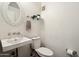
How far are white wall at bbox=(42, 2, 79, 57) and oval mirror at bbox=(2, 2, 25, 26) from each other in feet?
2.42

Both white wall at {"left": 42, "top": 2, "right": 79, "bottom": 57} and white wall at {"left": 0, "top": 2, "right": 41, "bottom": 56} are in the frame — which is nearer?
white wall at {"left": 42, "top": 2, "right": 79, "bottom": 57}

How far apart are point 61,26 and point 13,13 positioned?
1289 mm

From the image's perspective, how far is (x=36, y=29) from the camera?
240cm

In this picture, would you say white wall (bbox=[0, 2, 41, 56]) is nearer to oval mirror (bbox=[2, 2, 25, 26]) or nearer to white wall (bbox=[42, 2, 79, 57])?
oval mirror (bbox=[2, 2, 25, 26])

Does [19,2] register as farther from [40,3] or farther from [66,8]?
[66,8]

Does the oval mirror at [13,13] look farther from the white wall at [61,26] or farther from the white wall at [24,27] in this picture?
the white wall at [61,26]

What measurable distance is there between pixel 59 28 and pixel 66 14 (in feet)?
1.25

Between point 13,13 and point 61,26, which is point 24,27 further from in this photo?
point 61,26

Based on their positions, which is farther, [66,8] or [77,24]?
[66,8]

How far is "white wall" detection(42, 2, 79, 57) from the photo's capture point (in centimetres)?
154

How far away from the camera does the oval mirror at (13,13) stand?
1765mm

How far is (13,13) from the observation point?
6.31ft

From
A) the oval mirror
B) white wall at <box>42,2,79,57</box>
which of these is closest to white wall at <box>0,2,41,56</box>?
the oval mirror

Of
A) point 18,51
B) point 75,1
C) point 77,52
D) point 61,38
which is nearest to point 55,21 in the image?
point 61,38
